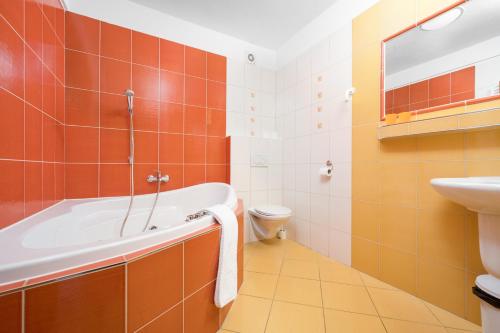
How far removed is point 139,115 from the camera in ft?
5.55

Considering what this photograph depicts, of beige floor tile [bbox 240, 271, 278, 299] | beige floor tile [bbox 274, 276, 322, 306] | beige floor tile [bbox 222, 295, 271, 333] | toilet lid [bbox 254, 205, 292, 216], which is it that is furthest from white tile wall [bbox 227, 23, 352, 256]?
beige floor tile [bbox 222, 295, 271, 333]

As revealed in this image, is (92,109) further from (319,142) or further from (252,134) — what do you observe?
(319,142)

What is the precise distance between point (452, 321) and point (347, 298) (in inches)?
19.9

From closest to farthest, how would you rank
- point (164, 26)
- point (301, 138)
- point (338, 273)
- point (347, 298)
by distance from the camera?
point (347, 298) < point (338, 273) < point (164, 26) < point (301, 138)

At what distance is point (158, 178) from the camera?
5.69 feet

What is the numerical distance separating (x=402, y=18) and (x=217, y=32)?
1.67 meters

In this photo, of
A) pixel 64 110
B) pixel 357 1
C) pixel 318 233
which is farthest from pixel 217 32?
pixel 318 233

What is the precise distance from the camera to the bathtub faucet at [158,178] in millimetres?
1713

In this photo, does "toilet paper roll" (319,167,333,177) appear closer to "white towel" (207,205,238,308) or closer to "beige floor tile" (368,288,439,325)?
"beige floor tile" (368,288,439,325)

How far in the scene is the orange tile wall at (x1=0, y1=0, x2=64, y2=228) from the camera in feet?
2.57

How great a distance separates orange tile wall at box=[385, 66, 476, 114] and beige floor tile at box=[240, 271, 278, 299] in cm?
→ 148

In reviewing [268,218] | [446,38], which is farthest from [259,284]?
[446,38]

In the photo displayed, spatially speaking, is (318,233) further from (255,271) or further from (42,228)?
(42,228)

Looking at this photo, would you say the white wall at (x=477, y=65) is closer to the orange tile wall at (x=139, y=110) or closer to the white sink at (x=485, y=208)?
the white sink at (x=485, y=208)
